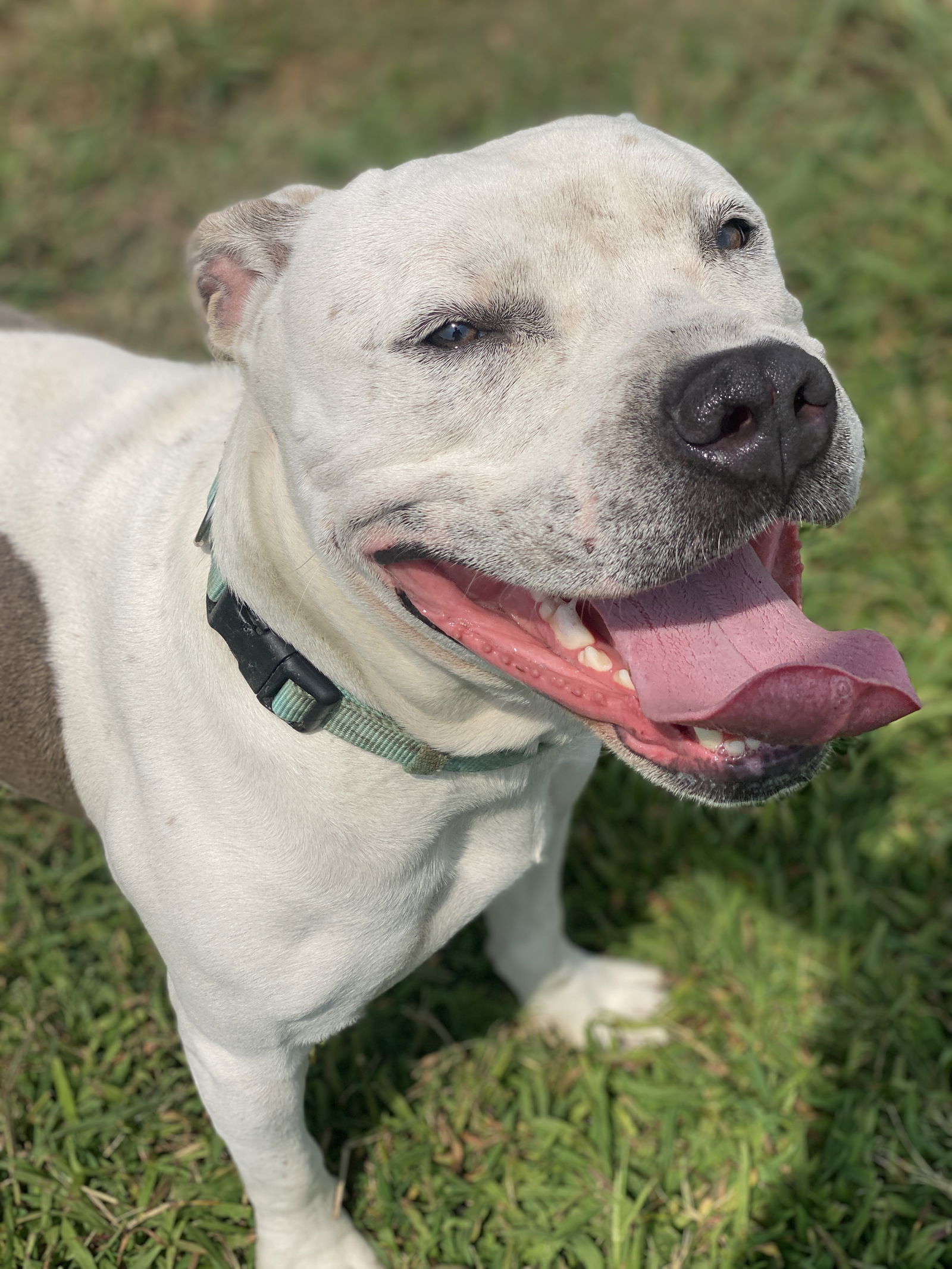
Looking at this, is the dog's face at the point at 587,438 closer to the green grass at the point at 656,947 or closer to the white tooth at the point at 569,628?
the white tooth at the point at 569,628

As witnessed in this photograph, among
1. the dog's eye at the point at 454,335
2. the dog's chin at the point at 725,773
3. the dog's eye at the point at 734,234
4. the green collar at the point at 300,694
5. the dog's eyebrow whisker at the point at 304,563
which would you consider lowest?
the green collar at the point at 300,694

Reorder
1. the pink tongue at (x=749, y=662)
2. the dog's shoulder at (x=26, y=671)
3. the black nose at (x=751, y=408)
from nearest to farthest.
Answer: the black nose at (x=751, y=408) < the pink tongue at (x=749, y=662) < the dog's shoulder at (x=26, y=671)

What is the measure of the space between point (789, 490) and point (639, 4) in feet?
16.6

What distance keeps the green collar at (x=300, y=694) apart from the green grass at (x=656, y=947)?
135 centimetres

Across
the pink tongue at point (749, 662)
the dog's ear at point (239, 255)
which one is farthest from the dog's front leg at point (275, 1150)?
the dog's ear at point (239, 255)

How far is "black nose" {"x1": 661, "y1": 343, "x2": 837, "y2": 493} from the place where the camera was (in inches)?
69.7

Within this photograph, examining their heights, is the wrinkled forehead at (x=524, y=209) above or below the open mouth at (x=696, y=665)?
above

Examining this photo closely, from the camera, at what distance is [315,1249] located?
271 cm

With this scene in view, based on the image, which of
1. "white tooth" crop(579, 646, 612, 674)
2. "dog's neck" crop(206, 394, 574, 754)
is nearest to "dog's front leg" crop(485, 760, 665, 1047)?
"dog's neck" crop(206, 394, 574, 754)

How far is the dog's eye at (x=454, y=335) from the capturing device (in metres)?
1.93

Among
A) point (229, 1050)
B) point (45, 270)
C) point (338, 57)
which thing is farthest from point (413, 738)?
point (338, 57)

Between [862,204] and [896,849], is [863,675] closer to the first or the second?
[896,849]

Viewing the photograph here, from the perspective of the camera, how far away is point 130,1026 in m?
3.16

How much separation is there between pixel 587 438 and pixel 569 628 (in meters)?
0.34
